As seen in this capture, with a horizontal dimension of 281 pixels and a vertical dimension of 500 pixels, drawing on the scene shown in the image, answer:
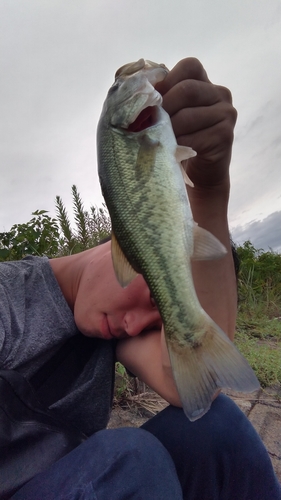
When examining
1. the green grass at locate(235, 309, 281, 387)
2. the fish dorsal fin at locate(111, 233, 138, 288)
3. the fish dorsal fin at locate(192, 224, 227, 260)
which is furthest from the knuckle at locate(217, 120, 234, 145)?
the green grass at locate(235, 309, 281, 387)

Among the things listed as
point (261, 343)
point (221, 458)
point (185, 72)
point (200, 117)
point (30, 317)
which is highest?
point (185, 72)

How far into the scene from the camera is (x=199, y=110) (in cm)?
113

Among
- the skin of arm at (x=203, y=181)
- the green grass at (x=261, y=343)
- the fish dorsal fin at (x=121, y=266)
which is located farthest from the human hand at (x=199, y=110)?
the green grass at (x=261, y=343)

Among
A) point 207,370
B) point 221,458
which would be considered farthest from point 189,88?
point 221,458

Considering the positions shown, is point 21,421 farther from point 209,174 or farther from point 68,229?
point 68,229

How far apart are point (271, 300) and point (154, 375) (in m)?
4.03

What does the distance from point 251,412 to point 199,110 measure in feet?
6.89

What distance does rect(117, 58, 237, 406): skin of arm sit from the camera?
1.13 metres

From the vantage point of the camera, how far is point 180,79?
1.14 meters

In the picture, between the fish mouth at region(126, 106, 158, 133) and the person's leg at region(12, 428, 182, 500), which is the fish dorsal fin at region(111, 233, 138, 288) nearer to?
the fish mouth at region(126, 106, 158, 133)

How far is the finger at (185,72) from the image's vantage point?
1135 mm

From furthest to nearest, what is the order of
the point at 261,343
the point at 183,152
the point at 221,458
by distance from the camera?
the point at 261,343, the point at 221,458, the point at 183,152

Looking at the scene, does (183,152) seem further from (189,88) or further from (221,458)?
(221,458)

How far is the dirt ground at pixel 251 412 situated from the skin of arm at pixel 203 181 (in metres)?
0.74
